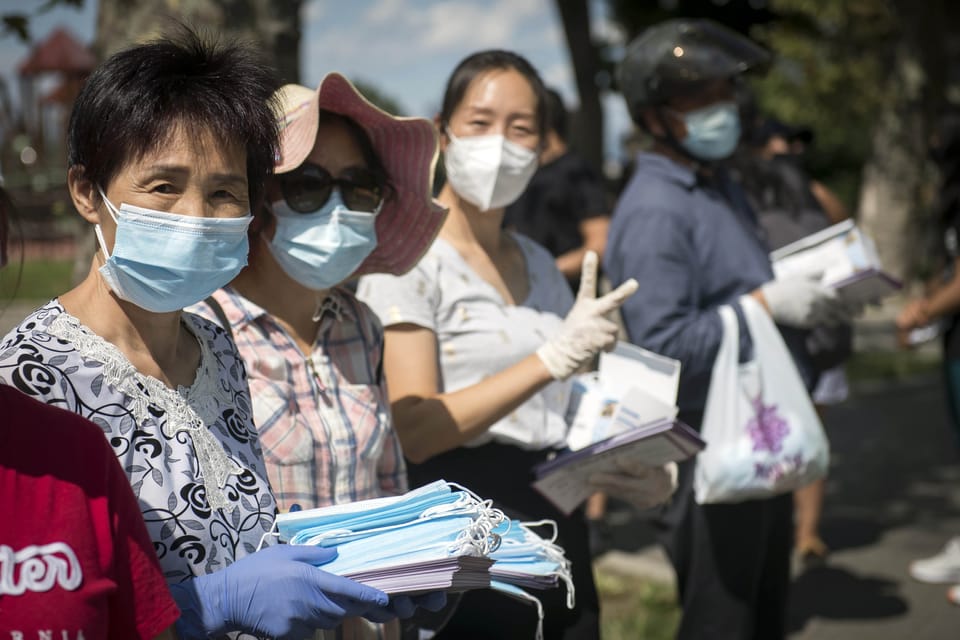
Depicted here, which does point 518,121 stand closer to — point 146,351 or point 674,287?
point 674,287

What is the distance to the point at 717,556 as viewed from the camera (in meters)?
3.72

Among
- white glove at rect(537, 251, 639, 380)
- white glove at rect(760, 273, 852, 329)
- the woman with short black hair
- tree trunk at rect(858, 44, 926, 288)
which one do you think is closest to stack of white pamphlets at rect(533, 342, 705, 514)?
white glove at rect(537, 251, 639, 380)

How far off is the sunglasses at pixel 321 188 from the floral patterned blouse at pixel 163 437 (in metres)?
0.67

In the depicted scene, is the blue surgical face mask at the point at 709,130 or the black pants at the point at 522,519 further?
the blue surgical face mask at the point at 709,130

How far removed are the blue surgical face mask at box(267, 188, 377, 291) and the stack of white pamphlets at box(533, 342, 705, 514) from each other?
34.3 inches

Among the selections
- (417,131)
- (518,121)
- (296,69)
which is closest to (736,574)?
(518,121)

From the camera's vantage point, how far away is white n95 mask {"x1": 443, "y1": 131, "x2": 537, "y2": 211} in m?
3.18

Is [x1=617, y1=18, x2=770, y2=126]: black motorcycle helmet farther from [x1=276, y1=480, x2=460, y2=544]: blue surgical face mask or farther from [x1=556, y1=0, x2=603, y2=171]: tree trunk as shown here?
[x1=556, y1=0, x2=603, y2=171]: tree trunk

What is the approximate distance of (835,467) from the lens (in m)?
8.16

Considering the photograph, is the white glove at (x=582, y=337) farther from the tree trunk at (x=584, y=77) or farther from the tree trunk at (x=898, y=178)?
the tree trunk at (x=898, y=178)

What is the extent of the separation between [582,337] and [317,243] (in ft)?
2.46

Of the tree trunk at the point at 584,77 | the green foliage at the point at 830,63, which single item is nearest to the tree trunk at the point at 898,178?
the green foliage at the point at 830,63

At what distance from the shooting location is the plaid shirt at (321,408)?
235 cm

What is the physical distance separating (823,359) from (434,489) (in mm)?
3186
